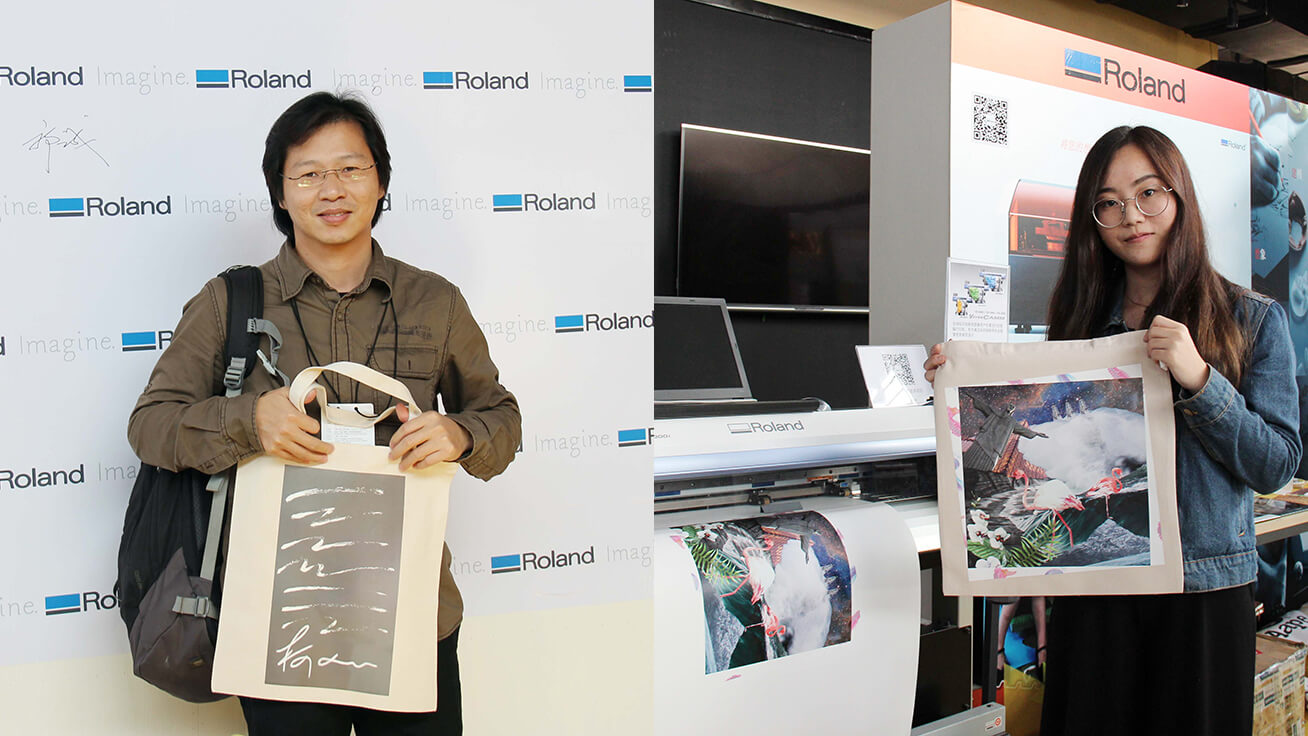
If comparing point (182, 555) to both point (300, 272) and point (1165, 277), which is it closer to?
point (300, 272)

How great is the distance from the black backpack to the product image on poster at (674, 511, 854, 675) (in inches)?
37.5

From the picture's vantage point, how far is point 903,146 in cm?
280

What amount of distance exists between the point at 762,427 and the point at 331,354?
0.99 meters

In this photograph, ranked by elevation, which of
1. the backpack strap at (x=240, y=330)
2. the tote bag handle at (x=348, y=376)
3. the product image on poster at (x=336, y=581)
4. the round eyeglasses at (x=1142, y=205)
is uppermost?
the round eyeglasses at (x=1142, y=205)

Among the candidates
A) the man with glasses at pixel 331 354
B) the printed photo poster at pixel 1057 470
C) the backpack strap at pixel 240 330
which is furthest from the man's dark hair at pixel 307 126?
the printed photo poster at pixel 1057 470

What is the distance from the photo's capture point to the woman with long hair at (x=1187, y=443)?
1.51m

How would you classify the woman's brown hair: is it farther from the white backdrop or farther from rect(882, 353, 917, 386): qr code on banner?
the white backdrop

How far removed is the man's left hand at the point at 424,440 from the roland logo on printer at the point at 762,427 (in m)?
0.79

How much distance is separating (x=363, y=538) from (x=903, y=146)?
7.29ft

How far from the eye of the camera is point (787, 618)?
1.90 meters

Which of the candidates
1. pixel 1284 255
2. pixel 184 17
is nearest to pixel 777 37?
pixel 1284 255

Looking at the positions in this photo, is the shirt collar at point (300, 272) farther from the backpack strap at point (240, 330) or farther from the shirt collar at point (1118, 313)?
the shirt collar at point (1118, 313)
